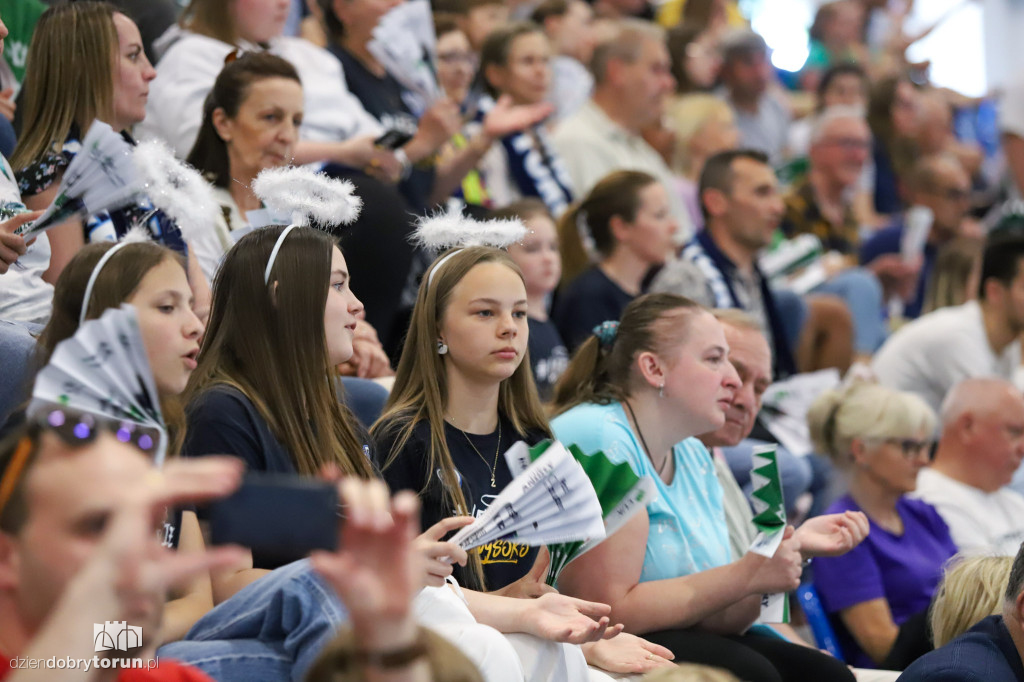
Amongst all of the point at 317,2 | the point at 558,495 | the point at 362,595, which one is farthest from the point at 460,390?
the point at 317,2

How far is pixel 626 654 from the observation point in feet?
9.09

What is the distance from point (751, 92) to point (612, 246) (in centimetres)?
360

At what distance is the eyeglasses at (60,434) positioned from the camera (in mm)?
1466

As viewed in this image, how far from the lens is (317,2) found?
5227 millimetres

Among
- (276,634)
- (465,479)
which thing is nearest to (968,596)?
(465,479)

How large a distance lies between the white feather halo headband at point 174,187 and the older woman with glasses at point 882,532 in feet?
7.33

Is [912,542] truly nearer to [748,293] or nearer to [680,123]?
[748,293]

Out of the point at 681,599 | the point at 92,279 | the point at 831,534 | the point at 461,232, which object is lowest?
the point at 681,599

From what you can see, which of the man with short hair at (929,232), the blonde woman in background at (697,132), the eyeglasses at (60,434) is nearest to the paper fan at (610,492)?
the eyeglasses at (60,434)

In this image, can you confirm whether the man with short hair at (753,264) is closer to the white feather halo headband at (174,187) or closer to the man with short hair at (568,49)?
the man with short hair at (568,49)

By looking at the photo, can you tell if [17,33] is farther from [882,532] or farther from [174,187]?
[882,532]

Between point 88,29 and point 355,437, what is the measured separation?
1536 millimetres

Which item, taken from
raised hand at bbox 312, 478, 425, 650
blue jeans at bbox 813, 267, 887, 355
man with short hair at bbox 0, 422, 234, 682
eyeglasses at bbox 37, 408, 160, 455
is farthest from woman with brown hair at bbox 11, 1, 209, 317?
blue jeans at bbox 813, 267, 887, 355

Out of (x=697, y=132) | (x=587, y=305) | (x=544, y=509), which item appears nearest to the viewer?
(x=544, y=509)
